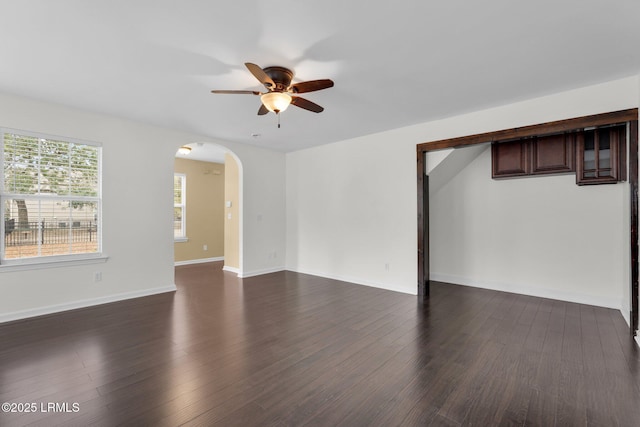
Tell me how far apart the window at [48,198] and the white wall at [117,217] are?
0.13 metres

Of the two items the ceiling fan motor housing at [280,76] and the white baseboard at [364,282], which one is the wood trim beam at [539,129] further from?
the ceiling fan motor housing at [280,76]

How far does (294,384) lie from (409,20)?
8.89 feet

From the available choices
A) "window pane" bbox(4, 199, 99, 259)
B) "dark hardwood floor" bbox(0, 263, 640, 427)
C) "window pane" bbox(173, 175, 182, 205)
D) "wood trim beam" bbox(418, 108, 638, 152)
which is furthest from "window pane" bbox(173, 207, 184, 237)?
"wood trim beam" bbox(418, 108, 638, 152)

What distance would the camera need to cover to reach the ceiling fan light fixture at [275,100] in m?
2.85

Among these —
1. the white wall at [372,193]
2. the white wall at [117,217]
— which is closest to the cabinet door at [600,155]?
the white wall at [372,193]

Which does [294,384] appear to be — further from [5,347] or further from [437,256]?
[437,256]

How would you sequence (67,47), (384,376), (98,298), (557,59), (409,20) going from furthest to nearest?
(98,298) → (557,59) → (67,47) → (384,376) → (409,20)

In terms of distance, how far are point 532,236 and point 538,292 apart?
0.81m

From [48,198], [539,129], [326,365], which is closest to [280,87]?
[326,365]

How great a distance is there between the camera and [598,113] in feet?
10.4

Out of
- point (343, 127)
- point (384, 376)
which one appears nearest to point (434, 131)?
point (343, 127)

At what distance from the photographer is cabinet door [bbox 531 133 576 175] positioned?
3.92 m

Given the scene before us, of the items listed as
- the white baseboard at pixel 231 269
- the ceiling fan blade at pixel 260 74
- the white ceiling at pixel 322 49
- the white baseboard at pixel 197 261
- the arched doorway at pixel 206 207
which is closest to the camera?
the white ceiling at pixel 322 49

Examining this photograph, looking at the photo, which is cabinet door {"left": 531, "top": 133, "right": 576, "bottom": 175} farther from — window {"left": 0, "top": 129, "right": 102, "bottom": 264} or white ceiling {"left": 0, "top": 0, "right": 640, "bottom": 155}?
window {"left": 0, "top": 129, "right": 102, "bottom": 264}
